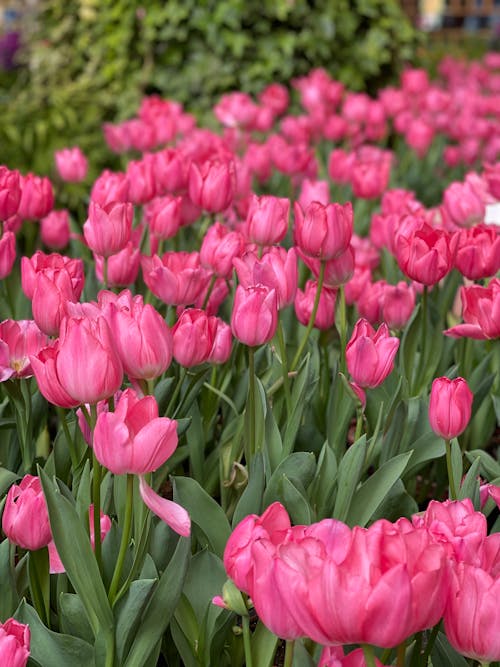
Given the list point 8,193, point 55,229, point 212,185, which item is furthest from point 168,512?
point 55,229

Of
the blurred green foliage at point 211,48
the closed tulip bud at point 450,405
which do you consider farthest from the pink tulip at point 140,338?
the blurred green foliage at point 211,48

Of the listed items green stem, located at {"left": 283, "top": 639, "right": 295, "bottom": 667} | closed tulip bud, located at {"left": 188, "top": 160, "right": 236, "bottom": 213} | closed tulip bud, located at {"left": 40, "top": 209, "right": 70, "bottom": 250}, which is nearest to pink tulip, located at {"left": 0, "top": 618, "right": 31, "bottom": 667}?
green stem, located at {"left": 283, "top": 639, "right": 295, "bottom": 667}

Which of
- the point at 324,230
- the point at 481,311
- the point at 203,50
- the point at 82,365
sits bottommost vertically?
the point at 203,50

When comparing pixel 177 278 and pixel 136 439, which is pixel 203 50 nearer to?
pixel 177 278

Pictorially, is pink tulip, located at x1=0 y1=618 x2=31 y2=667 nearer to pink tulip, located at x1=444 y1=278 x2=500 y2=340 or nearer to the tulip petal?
the tulip petal

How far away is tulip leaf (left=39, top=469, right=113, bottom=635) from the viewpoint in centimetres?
105

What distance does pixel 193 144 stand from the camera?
2.63m

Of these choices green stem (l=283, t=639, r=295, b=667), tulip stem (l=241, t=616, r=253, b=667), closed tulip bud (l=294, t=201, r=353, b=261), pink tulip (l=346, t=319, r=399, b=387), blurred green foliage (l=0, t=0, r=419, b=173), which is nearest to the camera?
green stem (l=283, t=639, r=295, b=667)

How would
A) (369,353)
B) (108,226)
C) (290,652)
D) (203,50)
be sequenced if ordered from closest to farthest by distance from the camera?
(290,652) → (369,353) → (108,226) → (203,50)

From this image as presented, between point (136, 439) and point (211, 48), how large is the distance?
461 centimetres

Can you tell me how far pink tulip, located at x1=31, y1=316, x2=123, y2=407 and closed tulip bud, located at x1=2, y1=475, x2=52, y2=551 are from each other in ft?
0.43

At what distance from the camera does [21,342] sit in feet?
4.58

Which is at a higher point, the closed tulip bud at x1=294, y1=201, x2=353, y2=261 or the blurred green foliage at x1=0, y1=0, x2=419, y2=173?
the closed tulip bud at x1=294, y1=201, x2=353, y2=261

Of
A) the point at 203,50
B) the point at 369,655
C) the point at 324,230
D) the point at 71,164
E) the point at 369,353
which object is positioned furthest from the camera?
the point at 203,50
